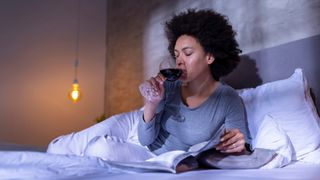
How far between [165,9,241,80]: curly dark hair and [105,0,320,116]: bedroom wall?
0.25 m

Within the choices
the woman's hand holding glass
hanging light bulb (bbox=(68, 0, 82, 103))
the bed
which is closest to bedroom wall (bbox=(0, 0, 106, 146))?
hanging light bulb (bbox=(68, 0, 82, 103))

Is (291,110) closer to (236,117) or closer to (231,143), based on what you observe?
(236,117)

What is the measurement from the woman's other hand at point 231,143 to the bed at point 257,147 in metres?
0.06

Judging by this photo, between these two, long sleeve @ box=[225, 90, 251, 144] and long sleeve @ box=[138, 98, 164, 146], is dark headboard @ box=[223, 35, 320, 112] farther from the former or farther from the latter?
long sleeve @ box=[138, 98, 164, 146]

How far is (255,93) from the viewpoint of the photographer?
141 cm

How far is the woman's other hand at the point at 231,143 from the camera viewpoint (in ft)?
2.94

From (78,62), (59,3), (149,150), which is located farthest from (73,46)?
(149,150)

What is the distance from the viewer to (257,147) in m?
1.13

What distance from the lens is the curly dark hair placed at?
1359mm

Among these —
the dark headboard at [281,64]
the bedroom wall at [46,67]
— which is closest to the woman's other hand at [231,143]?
the dark headboard at [281,64]

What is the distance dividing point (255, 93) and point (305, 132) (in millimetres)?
291

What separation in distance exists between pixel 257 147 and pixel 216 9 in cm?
114

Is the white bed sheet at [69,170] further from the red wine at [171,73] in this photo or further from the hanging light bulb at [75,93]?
the hanging light bulb at [75,93]

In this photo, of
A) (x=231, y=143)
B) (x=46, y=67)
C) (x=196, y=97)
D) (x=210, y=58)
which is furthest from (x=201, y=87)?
(x=46, y=67)
